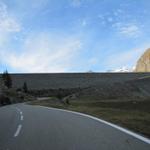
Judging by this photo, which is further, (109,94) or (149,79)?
(149,79)

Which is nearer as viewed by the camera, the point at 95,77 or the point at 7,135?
the point at 7,135

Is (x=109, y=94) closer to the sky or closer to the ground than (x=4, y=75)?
closer to the ground

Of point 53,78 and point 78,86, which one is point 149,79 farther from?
point 53,78

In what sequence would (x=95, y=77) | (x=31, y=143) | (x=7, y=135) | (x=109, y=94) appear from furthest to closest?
(x=95, y=77), (x=109, y=94), (x=7, y=135), (x=31, y=143)

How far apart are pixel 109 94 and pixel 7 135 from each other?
215 ft

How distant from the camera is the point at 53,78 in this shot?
86250 millimetres

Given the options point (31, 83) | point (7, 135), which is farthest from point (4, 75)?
point (7, 135)

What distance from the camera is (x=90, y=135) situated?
10.2 meters

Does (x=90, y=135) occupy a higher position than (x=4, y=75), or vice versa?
(x=4, y=75)

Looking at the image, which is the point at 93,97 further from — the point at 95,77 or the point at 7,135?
the point at 7,135

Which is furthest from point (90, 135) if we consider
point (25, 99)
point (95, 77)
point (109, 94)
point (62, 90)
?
point (95, 77)

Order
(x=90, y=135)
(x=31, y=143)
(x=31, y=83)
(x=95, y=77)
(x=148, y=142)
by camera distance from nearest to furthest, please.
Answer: (x=148, y=142) < (x=31, y=143) < (x=90, y=135) < (x=31, y=83) < (x=95, y=77)

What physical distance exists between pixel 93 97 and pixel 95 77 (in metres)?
20.3

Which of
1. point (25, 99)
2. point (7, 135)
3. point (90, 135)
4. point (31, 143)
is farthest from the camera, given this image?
point (25, 99)
